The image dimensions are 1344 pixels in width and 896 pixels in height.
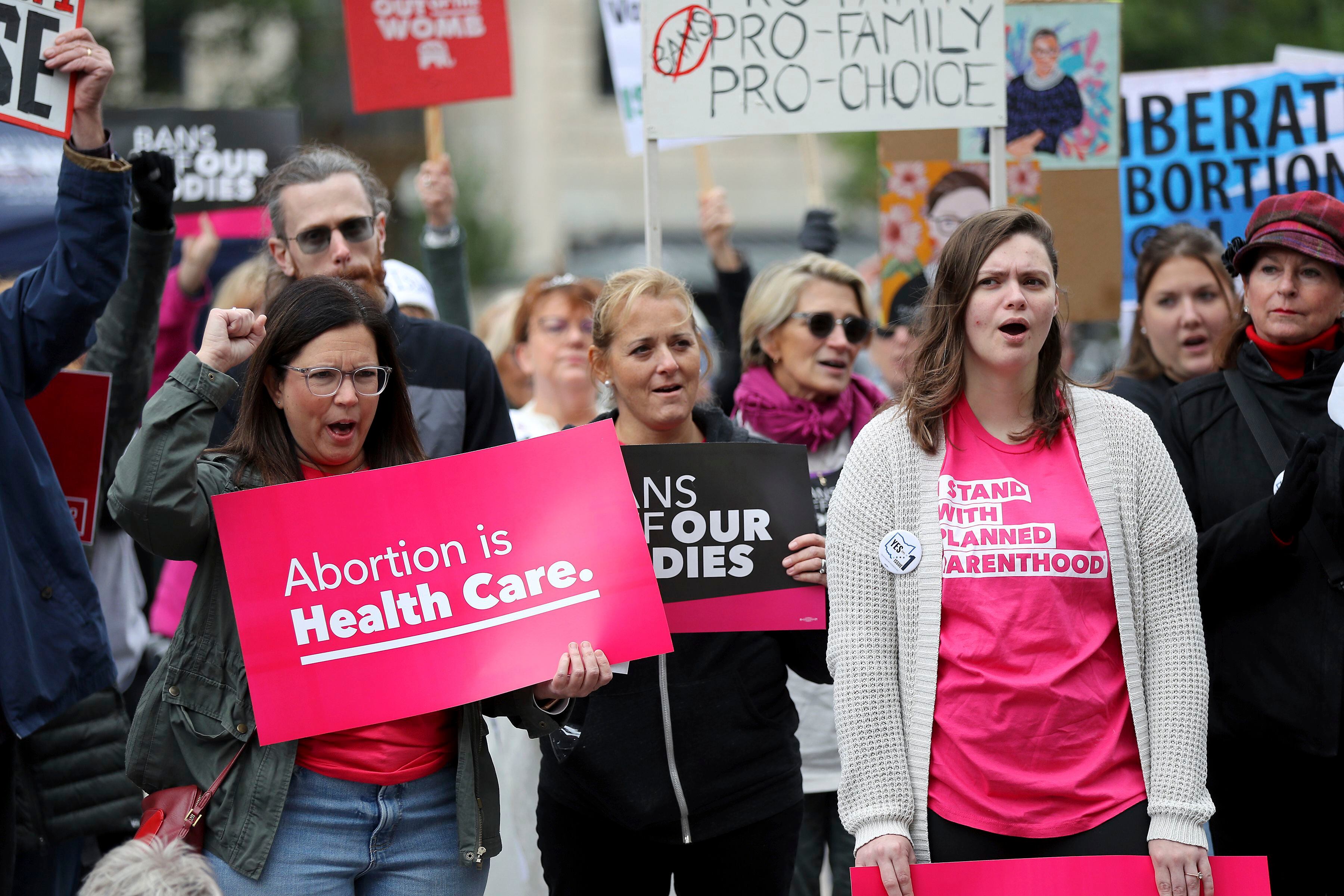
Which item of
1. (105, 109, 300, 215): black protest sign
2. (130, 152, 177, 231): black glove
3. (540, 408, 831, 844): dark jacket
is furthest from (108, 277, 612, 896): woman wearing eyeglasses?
(105, 109, 300, 215): black protest sign

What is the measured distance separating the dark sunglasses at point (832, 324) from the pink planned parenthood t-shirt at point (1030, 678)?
174cm

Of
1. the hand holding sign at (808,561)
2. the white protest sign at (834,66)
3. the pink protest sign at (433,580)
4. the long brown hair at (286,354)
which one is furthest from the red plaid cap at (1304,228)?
the long brown hair at (286,354)

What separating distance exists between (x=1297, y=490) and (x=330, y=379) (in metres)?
2.20

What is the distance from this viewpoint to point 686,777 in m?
3.24

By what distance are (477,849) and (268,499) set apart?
834 mm

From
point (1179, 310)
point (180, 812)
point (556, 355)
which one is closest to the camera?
point (180, 812)

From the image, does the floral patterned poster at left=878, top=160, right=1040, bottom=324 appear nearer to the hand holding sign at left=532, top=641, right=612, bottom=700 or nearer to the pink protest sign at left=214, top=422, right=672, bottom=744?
the pink protest sign at left=214, top=422, right=672, bottom=744

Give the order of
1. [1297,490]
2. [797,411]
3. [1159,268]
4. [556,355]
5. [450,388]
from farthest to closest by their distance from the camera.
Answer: [556,355] < [1159,268] < [797,411] < [450,388] < [1297,490]

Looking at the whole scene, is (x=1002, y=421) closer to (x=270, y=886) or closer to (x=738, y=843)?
(x=738, y=843)

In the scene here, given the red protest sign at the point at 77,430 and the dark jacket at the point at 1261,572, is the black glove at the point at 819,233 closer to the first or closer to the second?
the dark jacket at the point at 1261,572

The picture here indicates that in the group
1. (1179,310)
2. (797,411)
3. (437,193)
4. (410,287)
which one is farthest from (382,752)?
(437,193)

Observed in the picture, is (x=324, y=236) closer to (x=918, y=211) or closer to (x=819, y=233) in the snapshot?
(x=819, y=233)

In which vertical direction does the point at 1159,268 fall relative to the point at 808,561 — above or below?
above

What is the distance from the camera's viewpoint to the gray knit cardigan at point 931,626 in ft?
8.93
